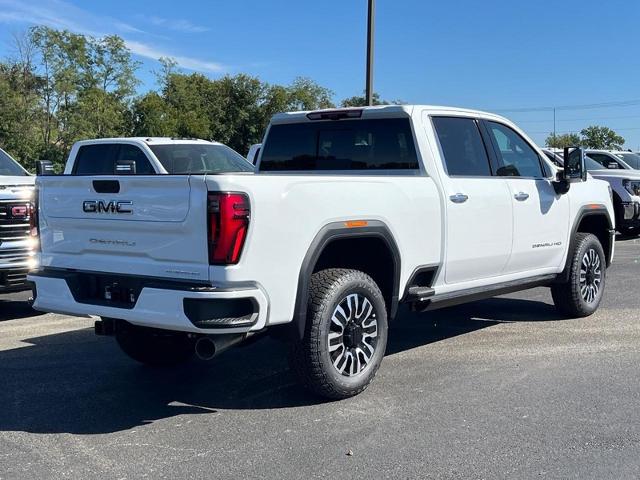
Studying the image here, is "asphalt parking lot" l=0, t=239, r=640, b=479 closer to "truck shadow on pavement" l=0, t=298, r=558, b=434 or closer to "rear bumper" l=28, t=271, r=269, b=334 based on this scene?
"truck shadow on pavement" l=0, t=298, r=558, b=434

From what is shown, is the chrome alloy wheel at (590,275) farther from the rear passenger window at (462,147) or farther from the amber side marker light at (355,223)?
the amber side marker light at (355,223)

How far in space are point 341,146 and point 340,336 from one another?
2.03 m

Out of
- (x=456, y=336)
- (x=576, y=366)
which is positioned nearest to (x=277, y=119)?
(x=456, y=336)

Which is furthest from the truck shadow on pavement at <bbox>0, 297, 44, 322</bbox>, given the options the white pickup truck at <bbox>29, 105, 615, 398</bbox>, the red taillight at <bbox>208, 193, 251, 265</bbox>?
the red taillight at <bbox>208, 193, 251, 265</bbox>

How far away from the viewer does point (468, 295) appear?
5.92 m

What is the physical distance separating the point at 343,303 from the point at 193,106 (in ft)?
159

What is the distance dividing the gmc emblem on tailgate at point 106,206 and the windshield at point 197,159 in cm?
570

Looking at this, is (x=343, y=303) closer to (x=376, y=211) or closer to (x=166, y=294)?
(x=376, y=211)

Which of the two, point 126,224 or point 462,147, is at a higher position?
point 462,147

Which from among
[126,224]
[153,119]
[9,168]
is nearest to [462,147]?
[126,224]

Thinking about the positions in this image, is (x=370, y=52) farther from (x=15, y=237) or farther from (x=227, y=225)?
(x=227, y=225)

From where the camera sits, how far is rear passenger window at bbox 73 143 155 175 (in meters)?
10.7

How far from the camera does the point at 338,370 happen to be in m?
4.85

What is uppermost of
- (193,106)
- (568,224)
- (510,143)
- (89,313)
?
(193,106)
